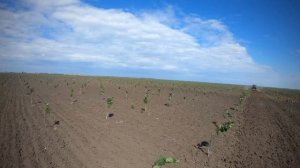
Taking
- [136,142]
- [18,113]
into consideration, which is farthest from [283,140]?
[18,113]

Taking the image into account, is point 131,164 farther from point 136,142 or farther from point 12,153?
point 12,153

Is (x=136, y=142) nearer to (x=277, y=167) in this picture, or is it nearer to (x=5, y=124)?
(x=277, y=167)

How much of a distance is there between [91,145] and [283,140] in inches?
518

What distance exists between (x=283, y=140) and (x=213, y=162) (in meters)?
7.63

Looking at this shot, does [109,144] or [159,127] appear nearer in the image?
[109,144]

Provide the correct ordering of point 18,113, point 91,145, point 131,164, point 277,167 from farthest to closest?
point 18,113 → point 91,145 → point 277,167 → point 131,164

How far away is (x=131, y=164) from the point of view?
1120 cm

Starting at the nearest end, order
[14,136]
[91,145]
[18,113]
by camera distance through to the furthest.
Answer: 1. [91,145]
2. [14,136]
3. [18,113]

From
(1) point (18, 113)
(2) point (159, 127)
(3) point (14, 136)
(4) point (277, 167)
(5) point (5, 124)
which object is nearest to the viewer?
(4) point (277, 167)

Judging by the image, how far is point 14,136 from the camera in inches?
559

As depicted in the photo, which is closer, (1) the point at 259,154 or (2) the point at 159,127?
(1) the point at 259,154

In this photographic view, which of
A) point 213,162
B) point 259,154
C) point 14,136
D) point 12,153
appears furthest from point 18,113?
point 259,154

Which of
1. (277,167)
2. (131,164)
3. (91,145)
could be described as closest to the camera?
(131,164)

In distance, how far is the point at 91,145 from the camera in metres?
13.4
